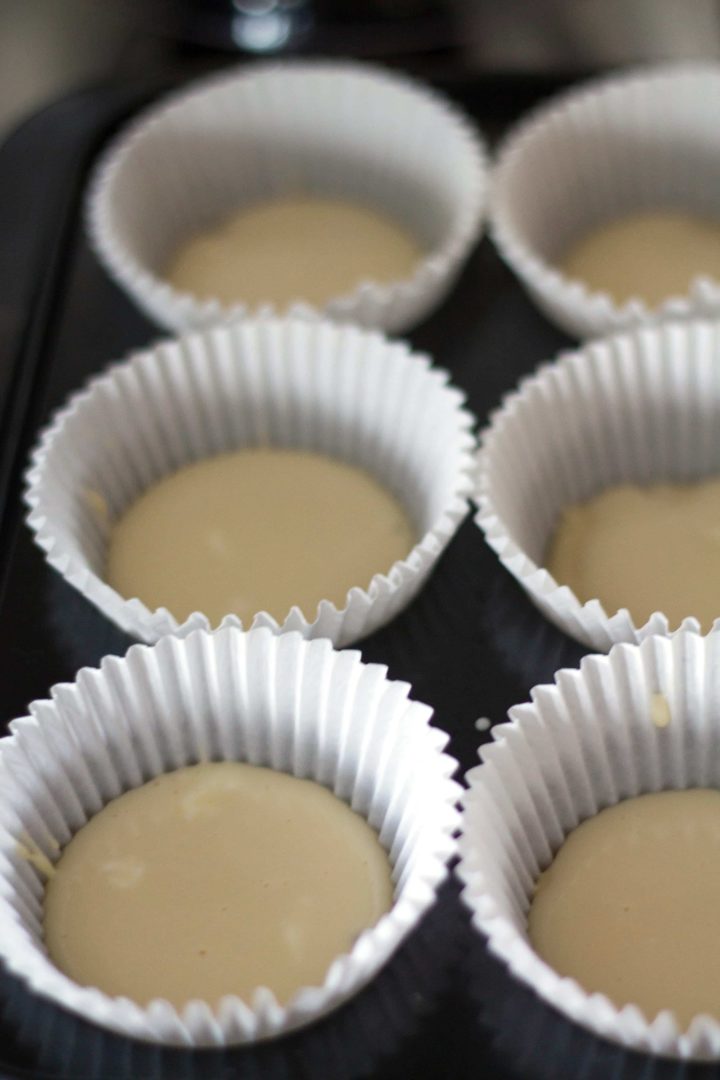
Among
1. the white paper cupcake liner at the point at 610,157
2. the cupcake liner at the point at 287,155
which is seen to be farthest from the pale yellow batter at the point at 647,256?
the cupcake liner at the point at 287,155

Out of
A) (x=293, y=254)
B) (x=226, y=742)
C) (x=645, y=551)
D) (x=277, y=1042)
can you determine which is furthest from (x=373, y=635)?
(x=293, y=254)

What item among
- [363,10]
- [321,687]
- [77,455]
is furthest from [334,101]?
[321,687]

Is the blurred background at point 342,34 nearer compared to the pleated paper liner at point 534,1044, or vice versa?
the pleated paper liner at point 534,1044

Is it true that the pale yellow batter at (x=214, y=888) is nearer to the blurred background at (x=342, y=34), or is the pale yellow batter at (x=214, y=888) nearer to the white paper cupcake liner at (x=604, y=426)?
the white paper cupcake liner at (x=604, y=426)

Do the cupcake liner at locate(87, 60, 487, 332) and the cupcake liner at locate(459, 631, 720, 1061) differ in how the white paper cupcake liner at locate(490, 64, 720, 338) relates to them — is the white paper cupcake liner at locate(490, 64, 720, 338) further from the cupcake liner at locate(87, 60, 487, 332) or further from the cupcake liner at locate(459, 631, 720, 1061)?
the cupcake liner at locate(459, 631, 720, 1061)

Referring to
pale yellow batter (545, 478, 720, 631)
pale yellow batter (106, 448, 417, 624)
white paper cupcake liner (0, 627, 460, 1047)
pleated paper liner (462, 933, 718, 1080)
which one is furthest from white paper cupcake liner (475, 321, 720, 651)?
pleated paper liner (462, 933, 718, 1080)

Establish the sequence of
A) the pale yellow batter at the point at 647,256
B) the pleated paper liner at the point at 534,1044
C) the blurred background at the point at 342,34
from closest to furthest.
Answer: the pleated paper liner at the point at 534,1044, the pale yellow batter at the point at 647,256, the blurred background at the point at 342,34

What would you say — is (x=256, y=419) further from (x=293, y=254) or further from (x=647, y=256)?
(x=647, y=256)
